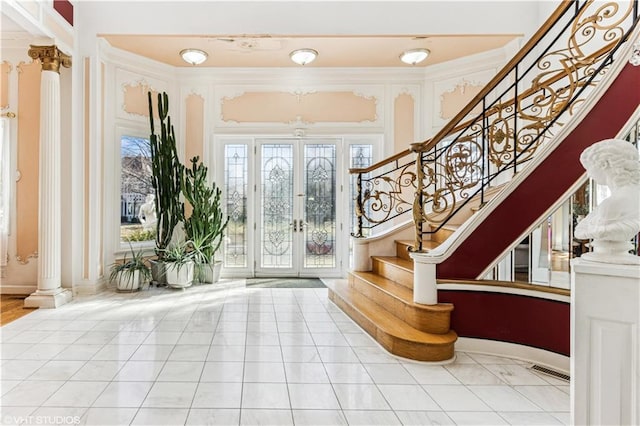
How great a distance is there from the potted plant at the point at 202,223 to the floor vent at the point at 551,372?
14.0ft

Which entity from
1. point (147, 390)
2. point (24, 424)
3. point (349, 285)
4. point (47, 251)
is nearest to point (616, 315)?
point (147, 390)

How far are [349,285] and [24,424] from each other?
3.20 m

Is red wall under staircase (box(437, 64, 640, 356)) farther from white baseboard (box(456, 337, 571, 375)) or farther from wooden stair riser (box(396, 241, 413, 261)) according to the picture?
wooden stair riser (box(396, 241, 413, 261))

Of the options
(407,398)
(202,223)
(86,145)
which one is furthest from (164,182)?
(407,398)

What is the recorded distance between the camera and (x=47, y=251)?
413 centimetres

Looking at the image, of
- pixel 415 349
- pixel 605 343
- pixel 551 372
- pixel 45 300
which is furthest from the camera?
pixel 45 300

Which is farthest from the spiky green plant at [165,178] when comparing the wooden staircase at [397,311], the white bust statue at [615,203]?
the white bust statue at [615,203]

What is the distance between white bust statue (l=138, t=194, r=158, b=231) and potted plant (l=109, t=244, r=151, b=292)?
68cm

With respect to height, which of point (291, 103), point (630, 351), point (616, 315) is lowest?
point (630, 351)

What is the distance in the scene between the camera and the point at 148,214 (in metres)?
5.48

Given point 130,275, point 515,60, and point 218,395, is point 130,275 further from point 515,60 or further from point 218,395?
point 515,60

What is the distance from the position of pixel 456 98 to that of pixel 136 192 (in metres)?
5.13

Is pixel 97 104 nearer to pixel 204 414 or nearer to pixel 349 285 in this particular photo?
pixel 349 285

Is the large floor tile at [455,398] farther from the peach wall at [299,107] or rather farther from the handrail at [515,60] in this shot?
the peach wall at [299,107]
